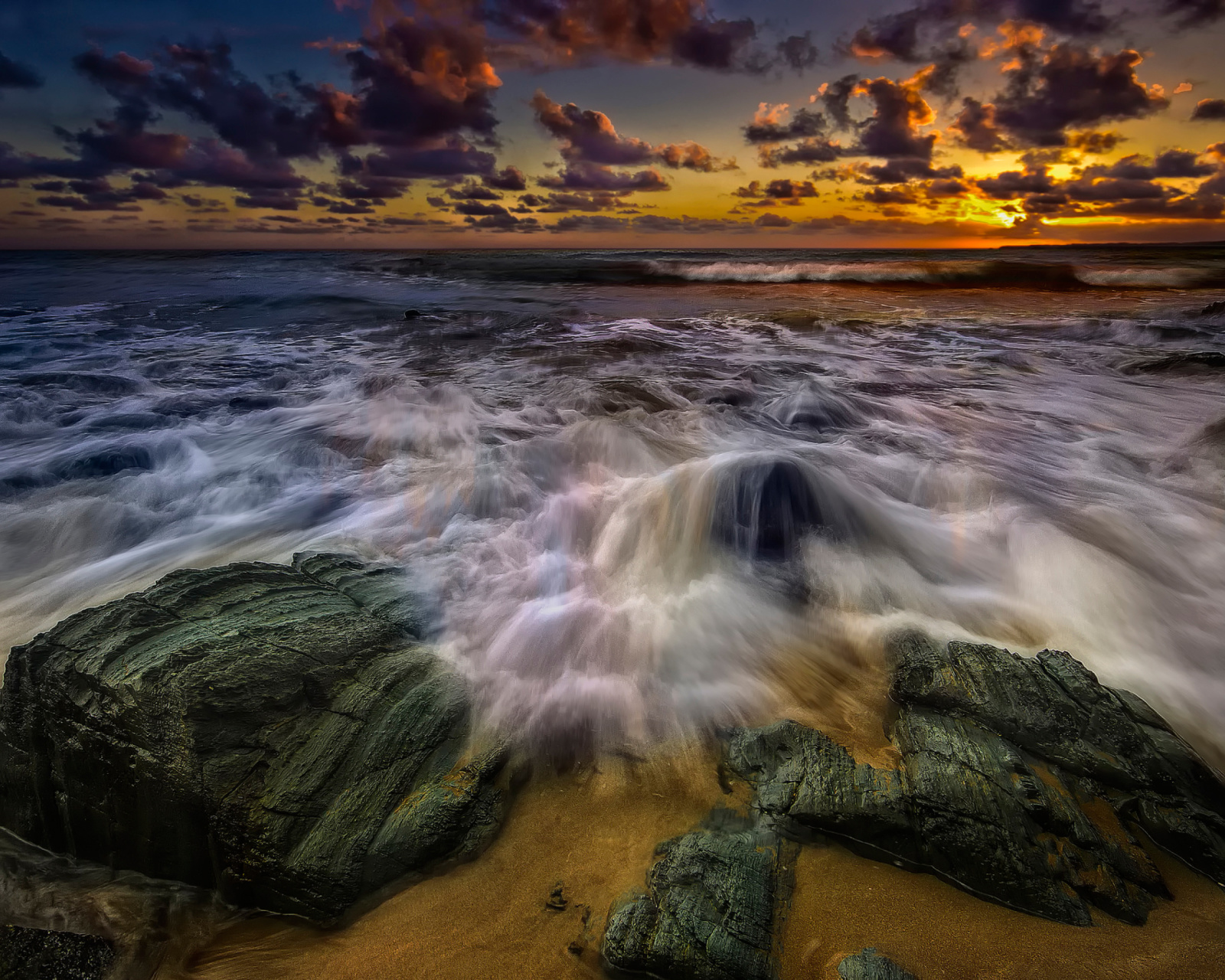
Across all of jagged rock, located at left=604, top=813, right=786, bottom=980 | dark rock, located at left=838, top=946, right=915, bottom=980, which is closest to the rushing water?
jagged rock, located at left=604, top=813, right=786, bottom=980

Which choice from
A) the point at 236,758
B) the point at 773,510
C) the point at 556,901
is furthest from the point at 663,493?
the point at 236,758

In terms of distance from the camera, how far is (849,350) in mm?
13461

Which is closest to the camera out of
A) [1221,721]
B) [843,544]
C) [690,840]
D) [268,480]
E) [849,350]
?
[690,840]

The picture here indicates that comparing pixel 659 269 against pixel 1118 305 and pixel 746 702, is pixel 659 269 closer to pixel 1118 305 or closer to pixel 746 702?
pixel 1118 305

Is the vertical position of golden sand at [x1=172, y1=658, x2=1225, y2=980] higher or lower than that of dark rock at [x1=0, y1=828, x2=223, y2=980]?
higher

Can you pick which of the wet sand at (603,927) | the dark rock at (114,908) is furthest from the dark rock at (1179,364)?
the dark rock at (114,908)

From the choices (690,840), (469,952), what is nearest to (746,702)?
(690,840)

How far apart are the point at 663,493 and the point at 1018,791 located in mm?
3357

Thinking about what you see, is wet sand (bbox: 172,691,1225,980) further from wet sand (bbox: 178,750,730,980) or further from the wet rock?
the wet rock

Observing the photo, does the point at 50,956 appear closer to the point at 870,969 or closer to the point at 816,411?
the point at 870,969

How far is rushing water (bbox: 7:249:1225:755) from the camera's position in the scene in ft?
12.1

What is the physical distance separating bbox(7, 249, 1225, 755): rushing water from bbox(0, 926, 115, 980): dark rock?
161cm

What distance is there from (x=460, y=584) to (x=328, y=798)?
72.6 inches

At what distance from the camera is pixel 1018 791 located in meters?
2.38
